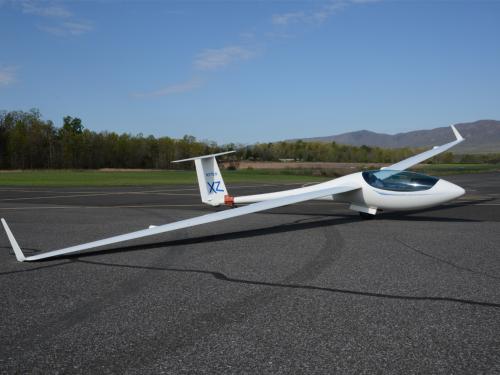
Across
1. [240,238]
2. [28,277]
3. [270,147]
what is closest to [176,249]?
[240,238]

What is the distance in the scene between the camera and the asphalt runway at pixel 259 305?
441cm

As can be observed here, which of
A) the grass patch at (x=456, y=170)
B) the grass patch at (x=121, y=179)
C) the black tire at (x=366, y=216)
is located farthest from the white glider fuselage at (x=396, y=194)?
the grass patch at (x=456, y=170)

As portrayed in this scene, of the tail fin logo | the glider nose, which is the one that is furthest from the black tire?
the tail fin logo

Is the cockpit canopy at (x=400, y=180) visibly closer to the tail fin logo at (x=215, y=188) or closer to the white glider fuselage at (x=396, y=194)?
the white glider fuselage at (x=396, y=194)

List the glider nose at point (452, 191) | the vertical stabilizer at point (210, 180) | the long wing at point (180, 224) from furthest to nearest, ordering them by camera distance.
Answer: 1. the vertical stabilizer at point (210, 180)
2. the glider nose at point (452, 191)
3. the long wing at point (180, 224)

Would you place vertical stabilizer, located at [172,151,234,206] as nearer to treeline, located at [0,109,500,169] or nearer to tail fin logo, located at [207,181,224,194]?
tail fin logo, located at [207,181,224,194]

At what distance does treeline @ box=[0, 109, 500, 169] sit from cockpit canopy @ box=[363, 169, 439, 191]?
272 ft

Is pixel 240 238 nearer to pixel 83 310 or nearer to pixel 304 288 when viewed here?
pixel 304 288

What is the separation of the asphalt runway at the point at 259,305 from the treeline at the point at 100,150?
288 feet

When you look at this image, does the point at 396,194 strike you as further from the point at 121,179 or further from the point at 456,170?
the point at 456,170

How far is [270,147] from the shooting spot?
16700 centimetres

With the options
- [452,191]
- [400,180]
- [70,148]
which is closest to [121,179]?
[400,180]

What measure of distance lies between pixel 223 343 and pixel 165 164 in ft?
412

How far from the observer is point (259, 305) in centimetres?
605
